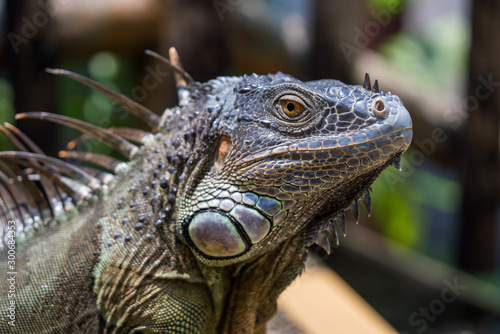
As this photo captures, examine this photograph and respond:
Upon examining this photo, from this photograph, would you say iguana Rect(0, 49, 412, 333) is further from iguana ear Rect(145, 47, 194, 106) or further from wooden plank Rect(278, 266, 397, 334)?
wooden plank Rect(278, 266, 397, 334)

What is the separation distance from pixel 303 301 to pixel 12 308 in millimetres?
2678

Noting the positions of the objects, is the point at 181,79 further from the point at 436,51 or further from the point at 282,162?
the point at 436,51

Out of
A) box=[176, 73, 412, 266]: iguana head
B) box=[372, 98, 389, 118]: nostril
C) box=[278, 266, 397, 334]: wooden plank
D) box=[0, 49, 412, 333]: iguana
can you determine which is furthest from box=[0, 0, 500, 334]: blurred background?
box=[372, 98, 389, 118]: nostril

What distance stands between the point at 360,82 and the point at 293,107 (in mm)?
6100

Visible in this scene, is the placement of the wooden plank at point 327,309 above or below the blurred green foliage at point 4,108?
above

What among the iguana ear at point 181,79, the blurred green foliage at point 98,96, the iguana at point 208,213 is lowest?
the blurred green foliage at point 98,96

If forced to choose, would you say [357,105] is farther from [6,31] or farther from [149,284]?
[6,31]

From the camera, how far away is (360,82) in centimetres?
835

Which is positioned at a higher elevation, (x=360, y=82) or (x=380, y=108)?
(x=380, y=108)

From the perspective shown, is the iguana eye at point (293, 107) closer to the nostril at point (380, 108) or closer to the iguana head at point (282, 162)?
the iguana head at point (282, 162)

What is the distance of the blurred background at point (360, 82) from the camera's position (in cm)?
717

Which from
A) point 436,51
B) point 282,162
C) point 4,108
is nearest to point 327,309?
point 282,162

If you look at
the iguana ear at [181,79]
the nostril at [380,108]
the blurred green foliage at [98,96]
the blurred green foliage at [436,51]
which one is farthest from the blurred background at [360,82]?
the nostril at [380,108]

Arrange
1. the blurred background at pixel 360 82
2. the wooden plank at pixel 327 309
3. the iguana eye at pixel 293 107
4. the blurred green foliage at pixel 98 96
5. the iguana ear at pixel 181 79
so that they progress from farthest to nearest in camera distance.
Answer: the blurred green foliage at pixel 98 96, the blurred background at pixel 360 82, the wooden plank at pixel 327 309, the iguana ear at pixel 181 79, the iguana eye at pixel 293 107
